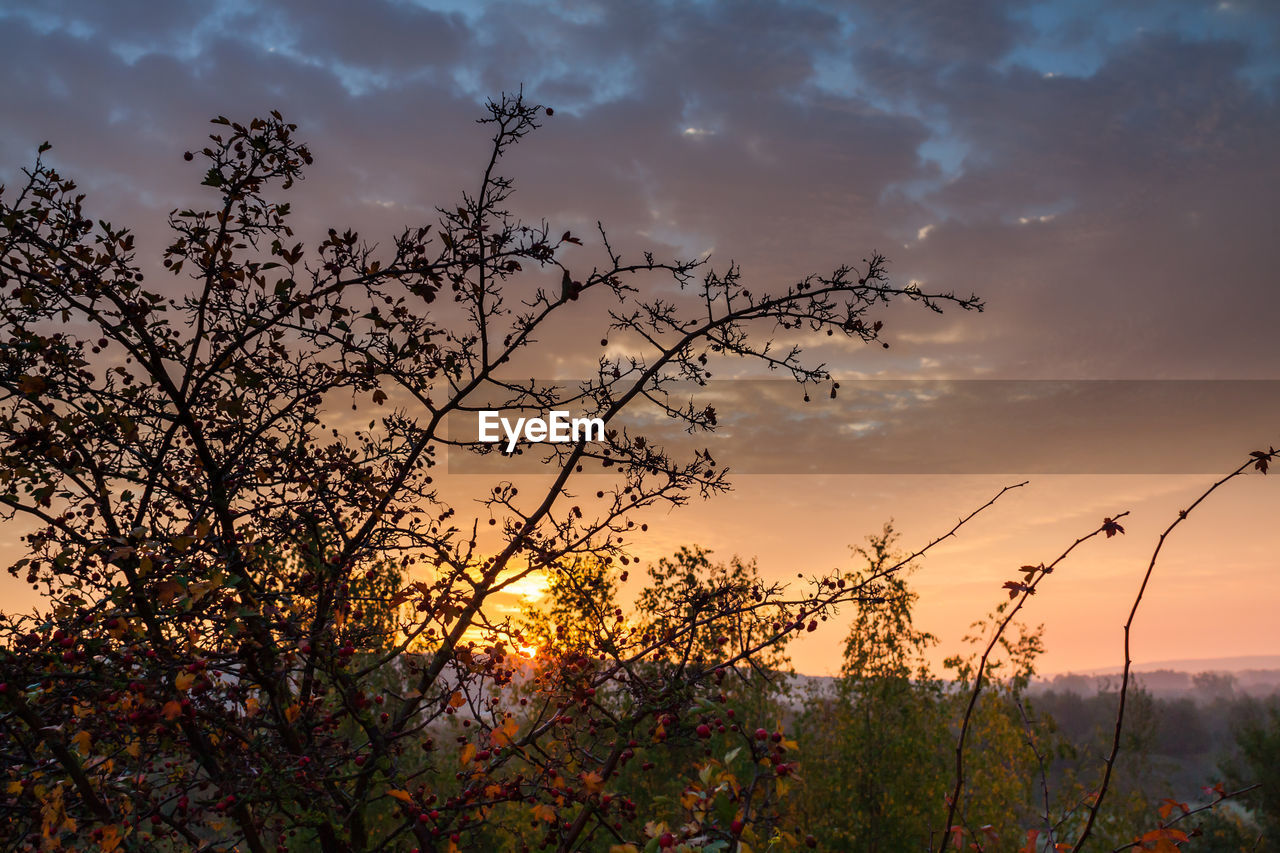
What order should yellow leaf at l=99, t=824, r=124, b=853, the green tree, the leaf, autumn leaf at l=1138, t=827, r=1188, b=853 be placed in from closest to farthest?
1. autumn leaf at l=1138, t=827, r=1188, b=853
2. the leaf
3. yellow leaf at l=99, t=824, r=124, b=853
4. the green tree

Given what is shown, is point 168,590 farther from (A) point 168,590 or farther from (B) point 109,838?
(B) point 109,838

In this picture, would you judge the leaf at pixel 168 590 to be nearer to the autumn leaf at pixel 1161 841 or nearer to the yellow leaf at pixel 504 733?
the yellow leaf at pixel 504 733

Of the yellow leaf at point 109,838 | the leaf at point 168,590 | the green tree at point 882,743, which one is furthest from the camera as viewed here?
the green tree at point 882,743

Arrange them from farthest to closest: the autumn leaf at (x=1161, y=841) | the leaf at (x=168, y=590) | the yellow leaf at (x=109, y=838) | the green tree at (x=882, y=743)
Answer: the green tree at (x=882, y=743)
the yellow leaf at (x=109, y=838)
the leaf at (x=168, y=590)
the autumn leaf at (x=1161, y=841)

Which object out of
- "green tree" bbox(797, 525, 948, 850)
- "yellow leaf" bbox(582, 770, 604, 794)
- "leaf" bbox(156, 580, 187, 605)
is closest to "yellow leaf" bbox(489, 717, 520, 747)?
"yellow leaf" bbox(582, 770, 604, 794)

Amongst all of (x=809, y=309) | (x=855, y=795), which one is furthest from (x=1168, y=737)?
(x=809, y=309)

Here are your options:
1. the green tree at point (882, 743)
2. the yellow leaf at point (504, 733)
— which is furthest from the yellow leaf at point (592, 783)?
the green tree at point (882, 743)

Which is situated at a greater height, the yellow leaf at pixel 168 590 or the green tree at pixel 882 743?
the yellow leaf at pixel 168 590

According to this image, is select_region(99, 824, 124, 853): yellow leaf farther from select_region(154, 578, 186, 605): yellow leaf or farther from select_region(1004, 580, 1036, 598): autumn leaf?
select_region(1004, 580, 1036, 598): autumn leaf

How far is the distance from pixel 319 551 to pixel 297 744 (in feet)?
3.43

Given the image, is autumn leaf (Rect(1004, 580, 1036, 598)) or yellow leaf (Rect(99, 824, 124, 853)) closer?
Answer: autumn leaf (Rect(1004, 580, 1036, 598))

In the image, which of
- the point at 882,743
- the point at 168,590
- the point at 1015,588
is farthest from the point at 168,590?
the point at 882,743

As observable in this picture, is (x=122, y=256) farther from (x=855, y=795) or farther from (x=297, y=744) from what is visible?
(x=855, y=795)

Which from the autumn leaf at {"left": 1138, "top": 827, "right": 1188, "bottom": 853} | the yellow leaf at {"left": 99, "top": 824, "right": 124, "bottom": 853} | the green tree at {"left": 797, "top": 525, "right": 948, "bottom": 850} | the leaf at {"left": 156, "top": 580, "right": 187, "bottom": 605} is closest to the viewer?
the autumn leaf at {"left": 1138, "top": 827, "right": 1188, "bottom": 853}
